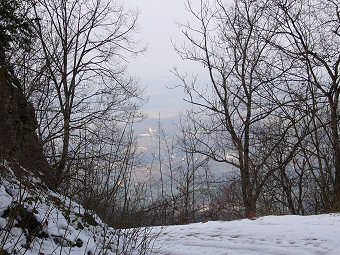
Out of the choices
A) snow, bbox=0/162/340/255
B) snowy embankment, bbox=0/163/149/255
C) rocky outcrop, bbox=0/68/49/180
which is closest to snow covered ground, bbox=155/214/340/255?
snow, bbox=0/162/340/255

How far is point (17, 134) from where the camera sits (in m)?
6.19

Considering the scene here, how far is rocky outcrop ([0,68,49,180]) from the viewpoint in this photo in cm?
496

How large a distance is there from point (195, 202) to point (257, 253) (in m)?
12.9

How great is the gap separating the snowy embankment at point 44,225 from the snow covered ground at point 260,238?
53.5 inches

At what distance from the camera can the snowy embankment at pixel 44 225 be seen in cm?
432

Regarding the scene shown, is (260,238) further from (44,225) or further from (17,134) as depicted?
(17,134)

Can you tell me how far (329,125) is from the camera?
1494 centimetres

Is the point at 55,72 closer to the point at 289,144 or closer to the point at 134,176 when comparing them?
the point at 289,144

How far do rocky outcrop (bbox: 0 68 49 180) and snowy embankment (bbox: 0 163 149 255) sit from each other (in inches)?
11.0

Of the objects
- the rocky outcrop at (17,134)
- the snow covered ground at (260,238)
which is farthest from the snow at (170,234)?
the rocky outcrop at (17,134)

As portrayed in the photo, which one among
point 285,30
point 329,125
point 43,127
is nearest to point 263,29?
point 285,30

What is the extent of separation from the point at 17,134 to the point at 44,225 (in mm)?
1872

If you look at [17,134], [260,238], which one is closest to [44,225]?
[17,134]

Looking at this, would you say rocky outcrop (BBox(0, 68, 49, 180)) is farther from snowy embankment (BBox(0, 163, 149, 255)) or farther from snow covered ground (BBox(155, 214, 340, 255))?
snow covered ground (BBox(155, 214, 340, 255))
